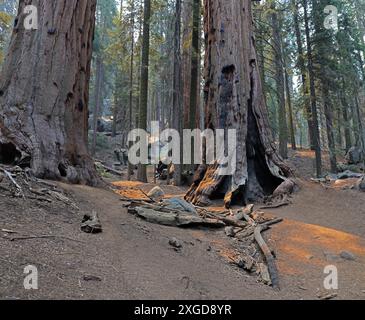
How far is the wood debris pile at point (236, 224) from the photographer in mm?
5159

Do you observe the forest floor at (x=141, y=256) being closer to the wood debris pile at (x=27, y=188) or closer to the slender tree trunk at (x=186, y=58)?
the wood debris pile at (x=27, y=188)

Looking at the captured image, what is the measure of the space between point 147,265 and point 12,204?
6.04 feet

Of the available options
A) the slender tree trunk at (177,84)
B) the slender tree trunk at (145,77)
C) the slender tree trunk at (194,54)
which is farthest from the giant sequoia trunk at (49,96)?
the slender tree trunk at (145,77)

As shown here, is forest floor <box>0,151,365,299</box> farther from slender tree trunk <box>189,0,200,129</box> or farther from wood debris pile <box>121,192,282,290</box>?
slender tree trunk <box>189,0,200,129</box>

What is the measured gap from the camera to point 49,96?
6.75 meters

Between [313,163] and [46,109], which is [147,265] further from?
[313,163]

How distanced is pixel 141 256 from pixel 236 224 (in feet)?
10.2

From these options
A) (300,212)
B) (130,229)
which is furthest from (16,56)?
(300,212)

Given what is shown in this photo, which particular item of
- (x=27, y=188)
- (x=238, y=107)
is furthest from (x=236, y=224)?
(x=238, y=107)

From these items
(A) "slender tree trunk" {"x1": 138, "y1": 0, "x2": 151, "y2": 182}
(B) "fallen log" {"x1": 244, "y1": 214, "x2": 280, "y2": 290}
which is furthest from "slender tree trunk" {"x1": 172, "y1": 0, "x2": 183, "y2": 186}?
(B) "fallen log" {"x1": 244, "y1": 214, "x2": 280, "y2": 290}

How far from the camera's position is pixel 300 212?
27.3ft

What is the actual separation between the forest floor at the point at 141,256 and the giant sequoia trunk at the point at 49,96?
727 millimetres

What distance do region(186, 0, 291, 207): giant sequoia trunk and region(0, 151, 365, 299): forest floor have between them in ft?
7.33

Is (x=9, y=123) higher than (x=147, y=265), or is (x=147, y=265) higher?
(x=9, y=123)
